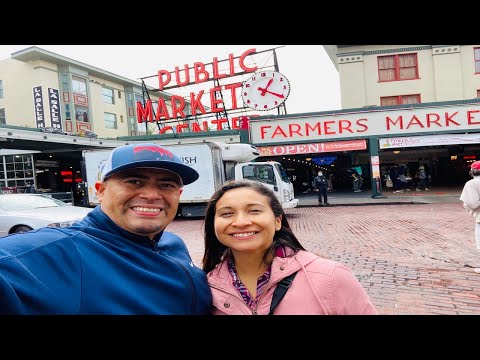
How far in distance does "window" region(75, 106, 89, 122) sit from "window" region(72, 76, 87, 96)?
4.80 feet

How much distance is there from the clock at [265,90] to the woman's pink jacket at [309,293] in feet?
60.8

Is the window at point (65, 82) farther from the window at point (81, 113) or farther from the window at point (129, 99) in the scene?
the window at point (129, 99)

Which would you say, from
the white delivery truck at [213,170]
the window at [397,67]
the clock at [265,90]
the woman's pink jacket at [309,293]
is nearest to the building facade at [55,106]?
the white delivery truck at [213,170]

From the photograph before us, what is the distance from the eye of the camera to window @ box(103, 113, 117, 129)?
114 ft

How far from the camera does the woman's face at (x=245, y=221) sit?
161cm

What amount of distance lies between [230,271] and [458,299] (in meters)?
4.00

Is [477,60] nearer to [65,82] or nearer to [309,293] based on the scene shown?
[309,293]

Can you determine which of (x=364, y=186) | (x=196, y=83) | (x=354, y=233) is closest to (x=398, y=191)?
(x=364, y=186)

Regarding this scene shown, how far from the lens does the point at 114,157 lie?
5.15 feet

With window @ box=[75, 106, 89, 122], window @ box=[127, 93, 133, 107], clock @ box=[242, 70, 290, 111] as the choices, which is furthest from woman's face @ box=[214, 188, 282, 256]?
window @ box=[127, 93, 133, 107]

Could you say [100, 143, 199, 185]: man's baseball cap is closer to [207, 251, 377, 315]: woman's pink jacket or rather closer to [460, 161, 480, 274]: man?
[207, 251, 377, 315]: woman's pink jacket
